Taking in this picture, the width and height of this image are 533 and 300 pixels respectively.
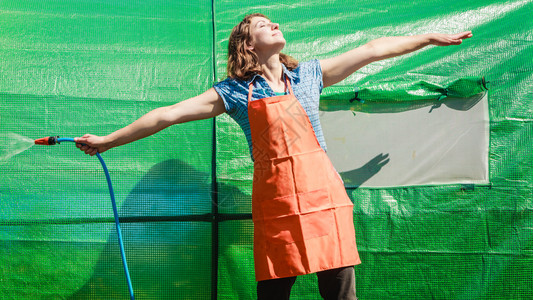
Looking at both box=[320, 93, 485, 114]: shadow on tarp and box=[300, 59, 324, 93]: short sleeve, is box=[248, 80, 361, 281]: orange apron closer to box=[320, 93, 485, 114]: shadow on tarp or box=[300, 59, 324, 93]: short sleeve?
box=[300, 59, 324, 93]: short sleeve

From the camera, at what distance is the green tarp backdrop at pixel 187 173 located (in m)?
2.68

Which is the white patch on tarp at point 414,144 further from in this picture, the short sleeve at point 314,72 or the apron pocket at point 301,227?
the apron pocket at point 301,227

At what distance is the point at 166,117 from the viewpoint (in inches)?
86.0

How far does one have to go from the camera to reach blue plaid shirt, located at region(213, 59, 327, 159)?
2191 millimetres

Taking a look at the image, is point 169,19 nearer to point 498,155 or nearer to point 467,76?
point 467,76

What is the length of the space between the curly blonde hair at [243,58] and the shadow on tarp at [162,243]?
788 mm

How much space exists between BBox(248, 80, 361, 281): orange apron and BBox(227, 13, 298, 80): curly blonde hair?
19cm

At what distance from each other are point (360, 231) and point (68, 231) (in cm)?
161

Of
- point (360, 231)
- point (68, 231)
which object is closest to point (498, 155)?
point (360, 231)

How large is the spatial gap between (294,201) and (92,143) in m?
0.98

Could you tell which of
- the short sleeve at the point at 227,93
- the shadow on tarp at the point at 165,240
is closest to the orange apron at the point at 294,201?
the short sleeve at the point at 227,93

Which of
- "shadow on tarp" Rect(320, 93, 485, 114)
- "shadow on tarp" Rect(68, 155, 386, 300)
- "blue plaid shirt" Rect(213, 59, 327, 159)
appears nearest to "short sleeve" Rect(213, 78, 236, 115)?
"blue plaid shirt" Rect(213, 59, 327, 159)

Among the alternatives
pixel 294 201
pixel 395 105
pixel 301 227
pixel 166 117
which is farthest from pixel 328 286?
pixel 395 105

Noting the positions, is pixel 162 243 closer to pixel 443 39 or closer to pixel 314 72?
pixel 314 72
